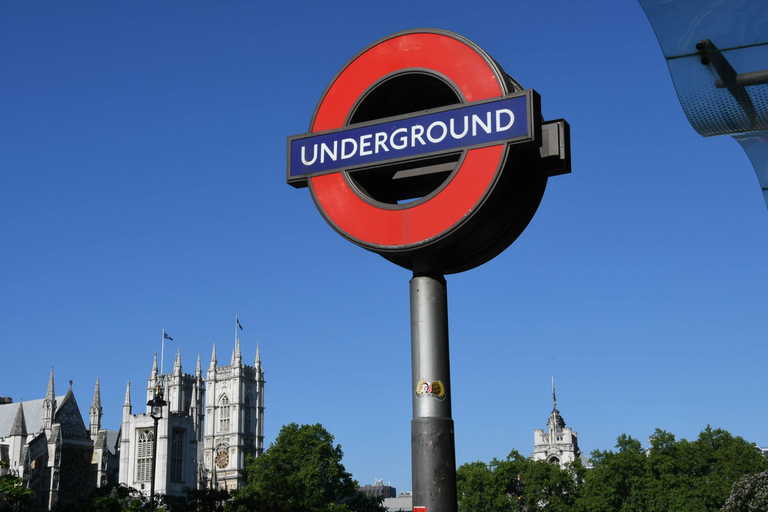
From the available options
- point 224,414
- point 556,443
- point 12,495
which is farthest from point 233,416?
point 12,495

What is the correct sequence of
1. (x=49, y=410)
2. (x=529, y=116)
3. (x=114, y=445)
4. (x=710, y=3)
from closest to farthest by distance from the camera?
(x=710, y=3) < (x=529, y=116) < (x=49, y=410) < (x=114, y=445)

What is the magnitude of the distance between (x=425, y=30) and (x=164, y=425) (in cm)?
12111

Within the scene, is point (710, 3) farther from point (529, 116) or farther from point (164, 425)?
point (164, 425)

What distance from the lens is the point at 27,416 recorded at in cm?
12706

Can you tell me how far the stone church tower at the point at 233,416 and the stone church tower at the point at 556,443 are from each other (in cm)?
4720

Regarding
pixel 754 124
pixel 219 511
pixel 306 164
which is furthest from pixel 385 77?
pixel 219 511

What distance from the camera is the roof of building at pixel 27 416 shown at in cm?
12325

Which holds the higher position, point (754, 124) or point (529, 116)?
point (529, 116)

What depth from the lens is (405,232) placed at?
12.6 meters

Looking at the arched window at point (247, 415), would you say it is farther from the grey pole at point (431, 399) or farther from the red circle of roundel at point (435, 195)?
the grey pole at point (431, 399)

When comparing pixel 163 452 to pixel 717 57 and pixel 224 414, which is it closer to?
pixel 224 414

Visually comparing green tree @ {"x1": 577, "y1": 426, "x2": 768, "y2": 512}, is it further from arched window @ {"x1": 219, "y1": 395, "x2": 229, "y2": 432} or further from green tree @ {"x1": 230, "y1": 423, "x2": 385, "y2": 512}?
arched window @ {"x1": 219, "y1": 395, "x2": 229, "y2": 432}

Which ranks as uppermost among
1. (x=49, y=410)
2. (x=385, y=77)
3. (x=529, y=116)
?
(x=49, y=410)

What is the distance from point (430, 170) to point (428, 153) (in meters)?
0.36
